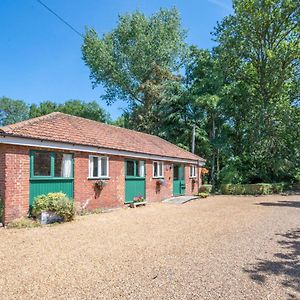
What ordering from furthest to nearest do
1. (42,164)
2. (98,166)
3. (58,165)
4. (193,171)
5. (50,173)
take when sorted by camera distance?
(193,171), (98,166), (58,165), (50,173), (42,164)

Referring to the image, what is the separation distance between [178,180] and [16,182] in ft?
43.2

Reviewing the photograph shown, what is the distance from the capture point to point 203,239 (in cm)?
814

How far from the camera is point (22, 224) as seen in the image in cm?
982

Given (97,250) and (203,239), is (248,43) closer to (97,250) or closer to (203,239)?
(203,239)

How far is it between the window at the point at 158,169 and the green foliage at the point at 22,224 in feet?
30.7

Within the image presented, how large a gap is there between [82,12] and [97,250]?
875cm

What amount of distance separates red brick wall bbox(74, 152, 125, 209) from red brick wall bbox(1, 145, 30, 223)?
230 cm

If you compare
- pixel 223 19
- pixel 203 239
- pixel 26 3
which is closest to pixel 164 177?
pixel 203 239

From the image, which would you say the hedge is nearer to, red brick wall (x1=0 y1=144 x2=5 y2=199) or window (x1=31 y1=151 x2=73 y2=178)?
window (x1=31 y1=151 x2=73 y2=178)

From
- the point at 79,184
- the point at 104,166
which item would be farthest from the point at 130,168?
the point at 79,184

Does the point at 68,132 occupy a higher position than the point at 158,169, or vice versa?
the point at 68,132

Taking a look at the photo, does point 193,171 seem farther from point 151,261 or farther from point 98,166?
point 151,261

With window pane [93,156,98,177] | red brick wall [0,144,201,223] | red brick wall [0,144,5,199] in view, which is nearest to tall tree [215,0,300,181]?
red brick wall [0,144,201,223]

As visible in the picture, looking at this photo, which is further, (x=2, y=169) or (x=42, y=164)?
(x=42, y=164)
